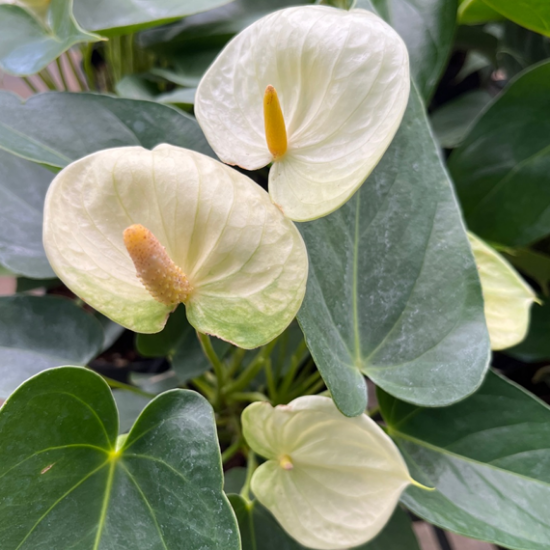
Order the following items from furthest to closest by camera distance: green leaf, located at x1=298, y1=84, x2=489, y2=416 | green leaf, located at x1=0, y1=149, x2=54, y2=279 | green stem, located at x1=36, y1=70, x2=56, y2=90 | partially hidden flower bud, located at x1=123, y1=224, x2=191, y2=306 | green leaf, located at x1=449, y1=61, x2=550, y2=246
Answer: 1. green stem, located at x1=36, y1=70, x2=56, y2=90
2. green leaf, located at x1=449, y1=61, x2=550, y2=246
3. green leaf, located at x1=0, y1=149, x2=54, y2=279
4. green leaf, located at x1=298, y1=84, x2=489, y2=416
5. partially hidden flower bud, located at x1=123, y1=224, x2=191, y2=306

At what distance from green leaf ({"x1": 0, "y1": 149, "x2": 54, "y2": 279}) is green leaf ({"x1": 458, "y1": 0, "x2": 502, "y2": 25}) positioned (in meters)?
0.57

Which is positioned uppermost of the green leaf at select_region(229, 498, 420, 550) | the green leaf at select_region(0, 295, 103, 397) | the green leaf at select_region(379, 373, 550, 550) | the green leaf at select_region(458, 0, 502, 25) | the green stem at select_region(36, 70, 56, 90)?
the green leaf at select_region(458, 0, 502, 25)

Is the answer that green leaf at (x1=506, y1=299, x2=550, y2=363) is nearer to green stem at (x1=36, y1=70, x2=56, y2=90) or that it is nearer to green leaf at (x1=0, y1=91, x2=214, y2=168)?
green leaf at (x1=0, y1=91, x2=214, y2=168)

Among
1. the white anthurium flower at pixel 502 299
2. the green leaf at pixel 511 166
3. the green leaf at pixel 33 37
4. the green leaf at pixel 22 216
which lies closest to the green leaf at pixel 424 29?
the green leaf at pixel 511 166

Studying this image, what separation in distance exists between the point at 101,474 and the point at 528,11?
2.02 feet

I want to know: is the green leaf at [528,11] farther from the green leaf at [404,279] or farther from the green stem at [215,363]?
the green stem at [215,363]

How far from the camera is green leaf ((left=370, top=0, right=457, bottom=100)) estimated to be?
522 millimetres

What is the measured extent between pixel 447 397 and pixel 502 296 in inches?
7.6

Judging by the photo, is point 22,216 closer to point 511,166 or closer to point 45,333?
point 45,333

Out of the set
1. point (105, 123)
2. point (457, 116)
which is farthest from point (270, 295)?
point (457, 116)

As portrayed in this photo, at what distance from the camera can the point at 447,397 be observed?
0.34 meters

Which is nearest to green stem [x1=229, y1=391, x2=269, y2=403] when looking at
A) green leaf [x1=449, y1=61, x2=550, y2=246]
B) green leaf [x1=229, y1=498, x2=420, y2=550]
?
green leaf [x1=229, y1=498, x2=420, y2=550]

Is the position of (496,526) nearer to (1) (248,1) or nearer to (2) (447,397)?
(2) (447,397)

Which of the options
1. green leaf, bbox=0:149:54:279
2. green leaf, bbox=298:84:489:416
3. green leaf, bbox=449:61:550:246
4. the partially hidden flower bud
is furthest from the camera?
green leaf, bbox=449:61:550:246
